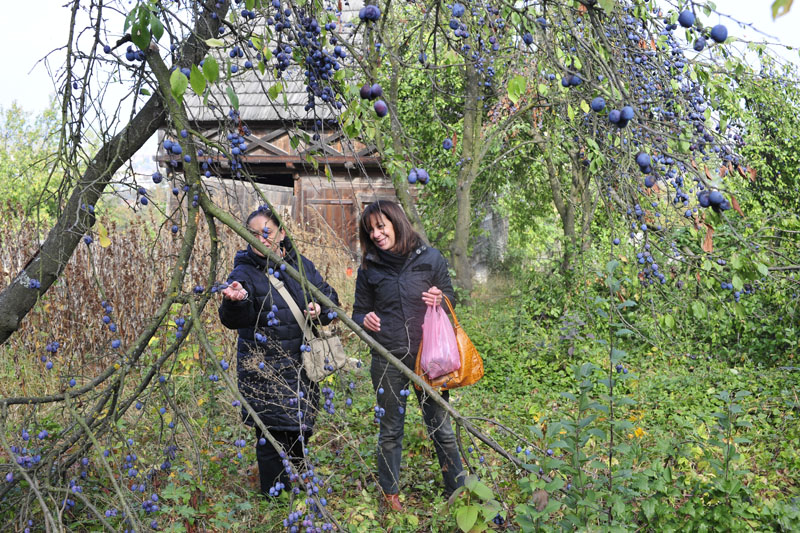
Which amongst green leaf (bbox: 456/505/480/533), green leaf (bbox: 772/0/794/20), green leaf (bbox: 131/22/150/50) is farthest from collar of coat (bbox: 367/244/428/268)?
green leaf (bbox: 772/0/794/20)

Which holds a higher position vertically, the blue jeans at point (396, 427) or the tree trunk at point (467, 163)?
the tree trunk at point (467, 163)

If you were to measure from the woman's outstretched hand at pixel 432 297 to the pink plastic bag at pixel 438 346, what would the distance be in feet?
0.10

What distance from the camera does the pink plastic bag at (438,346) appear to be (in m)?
3.09

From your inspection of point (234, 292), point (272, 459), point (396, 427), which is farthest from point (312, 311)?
point (272, 459)

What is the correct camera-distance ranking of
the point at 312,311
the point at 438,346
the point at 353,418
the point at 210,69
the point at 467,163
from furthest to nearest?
the point at 467,163
the point at 353,418
the point at 438,346
the point at 312,311
the point at 210,69

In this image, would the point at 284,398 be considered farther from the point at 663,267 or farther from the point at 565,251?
the point at 565,251

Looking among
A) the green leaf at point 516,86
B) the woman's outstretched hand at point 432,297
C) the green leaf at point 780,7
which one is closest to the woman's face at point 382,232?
the woman's outstretched hand at point 432,297

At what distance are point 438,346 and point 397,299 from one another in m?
0.35

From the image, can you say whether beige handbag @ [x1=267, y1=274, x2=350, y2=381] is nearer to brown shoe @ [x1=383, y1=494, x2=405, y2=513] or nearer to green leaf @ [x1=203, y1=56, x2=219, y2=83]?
brown shoe @ [x1=383, y1=494, x2=405, y2=513]

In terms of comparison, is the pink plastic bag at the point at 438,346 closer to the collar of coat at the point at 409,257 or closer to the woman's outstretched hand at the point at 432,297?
the woman's outstretched hand at the point at 432,297

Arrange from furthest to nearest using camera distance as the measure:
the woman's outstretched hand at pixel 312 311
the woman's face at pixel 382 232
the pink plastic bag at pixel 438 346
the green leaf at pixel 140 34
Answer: the woman's face at pixel 382 232, the pink plastic bag at pixel 438 346, the woman's outstretched hand at pixel 312 311, the green leaf at pixel 140 34

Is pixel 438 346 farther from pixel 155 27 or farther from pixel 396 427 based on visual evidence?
pixel 155 27

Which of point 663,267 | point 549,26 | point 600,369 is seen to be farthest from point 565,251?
point 549,26

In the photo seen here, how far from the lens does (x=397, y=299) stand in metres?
3.28
